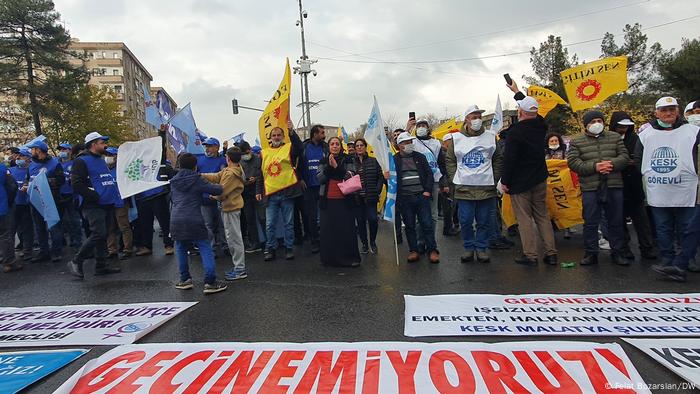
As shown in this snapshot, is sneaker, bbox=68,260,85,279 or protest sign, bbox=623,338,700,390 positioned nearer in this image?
protest sign, bbox=623,338,700,390

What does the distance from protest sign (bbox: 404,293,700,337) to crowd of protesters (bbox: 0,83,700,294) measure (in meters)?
1.23

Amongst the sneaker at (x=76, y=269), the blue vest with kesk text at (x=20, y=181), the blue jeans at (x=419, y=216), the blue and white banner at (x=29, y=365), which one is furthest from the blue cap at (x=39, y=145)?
the blue jeans at (x=419, y=216)

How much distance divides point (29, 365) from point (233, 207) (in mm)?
3044

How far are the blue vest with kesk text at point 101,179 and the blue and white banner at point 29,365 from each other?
342 centimetres

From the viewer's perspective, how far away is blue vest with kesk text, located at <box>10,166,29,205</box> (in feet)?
25.1

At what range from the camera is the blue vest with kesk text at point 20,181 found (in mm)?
7637

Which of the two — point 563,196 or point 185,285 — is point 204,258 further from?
point 563,196

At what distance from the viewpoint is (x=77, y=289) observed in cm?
573

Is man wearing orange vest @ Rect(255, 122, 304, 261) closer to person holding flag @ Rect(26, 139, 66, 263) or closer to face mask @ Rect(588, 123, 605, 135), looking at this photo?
person holding flag @ Rect(26, 139, 66, 263)

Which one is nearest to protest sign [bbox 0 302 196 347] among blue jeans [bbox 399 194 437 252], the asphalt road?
the asphalt road

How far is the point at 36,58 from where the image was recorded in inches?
1067

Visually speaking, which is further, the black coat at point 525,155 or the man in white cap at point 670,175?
the black coat at point 525,155

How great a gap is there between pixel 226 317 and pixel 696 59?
32894 mm

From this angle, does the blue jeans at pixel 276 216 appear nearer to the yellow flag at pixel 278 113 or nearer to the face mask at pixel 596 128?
the yellow flag at pixel 278 113
